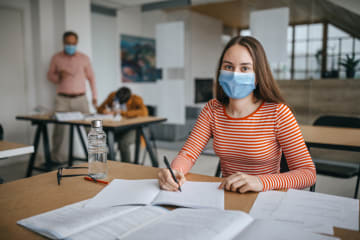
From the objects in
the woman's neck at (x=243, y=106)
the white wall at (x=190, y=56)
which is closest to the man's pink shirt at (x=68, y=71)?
the white wall at (x=190, y=56)

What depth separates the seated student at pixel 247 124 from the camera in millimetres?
1334

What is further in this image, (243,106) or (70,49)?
(70,49)

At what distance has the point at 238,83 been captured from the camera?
1.38 meters

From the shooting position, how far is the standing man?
413cm

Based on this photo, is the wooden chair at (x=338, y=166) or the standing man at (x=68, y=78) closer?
the wooden chair at (x=338, y=166)

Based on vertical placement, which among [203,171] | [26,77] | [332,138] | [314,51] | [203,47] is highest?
[203,47]

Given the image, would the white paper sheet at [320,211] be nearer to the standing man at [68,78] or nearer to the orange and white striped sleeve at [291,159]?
the orange and white striped sleeve at [291,159]

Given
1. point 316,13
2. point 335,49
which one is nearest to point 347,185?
point 335,49

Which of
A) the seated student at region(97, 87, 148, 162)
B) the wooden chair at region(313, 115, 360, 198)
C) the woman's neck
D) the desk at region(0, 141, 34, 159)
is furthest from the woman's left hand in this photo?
the seated student at region(97, 87, 148, 162)

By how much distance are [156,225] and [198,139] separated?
75cm

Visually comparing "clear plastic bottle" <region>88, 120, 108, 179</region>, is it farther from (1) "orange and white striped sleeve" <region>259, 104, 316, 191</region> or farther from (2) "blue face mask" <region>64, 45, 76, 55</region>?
(2) "blue face mask" <region>64, 45, 76, 55</region>

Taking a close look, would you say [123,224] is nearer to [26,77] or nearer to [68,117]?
[68,117]

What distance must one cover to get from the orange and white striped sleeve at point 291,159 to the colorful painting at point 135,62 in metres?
5.06

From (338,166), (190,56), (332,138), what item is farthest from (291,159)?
(190,56)
